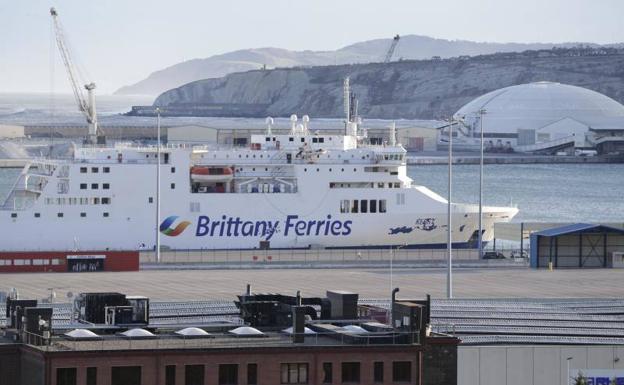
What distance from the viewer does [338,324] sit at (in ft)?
87.1

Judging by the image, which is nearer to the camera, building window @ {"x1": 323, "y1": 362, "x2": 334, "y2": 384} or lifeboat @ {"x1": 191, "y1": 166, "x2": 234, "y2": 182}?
building window @ {"x1": 323, "y1": 362, "x2": 334, "y2": 384}

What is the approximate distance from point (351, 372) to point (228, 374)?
1.57 metres

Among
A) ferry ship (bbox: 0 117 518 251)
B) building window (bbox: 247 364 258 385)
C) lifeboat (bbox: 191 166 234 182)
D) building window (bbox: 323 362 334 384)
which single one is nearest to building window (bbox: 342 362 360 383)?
building window (bbox: 323 362 334 384)

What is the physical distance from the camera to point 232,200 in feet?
196

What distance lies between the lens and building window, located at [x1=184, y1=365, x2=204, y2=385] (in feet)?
76.8

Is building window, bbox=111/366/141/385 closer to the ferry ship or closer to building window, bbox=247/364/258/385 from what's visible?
building window, bbox=247/364/258/385

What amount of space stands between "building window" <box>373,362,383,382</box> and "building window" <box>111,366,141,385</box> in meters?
2.97

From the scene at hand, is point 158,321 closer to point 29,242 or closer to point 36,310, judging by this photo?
point 36,310

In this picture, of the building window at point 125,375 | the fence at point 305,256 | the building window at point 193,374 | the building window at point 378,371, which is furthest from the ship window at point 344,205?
the building window at point 125,375

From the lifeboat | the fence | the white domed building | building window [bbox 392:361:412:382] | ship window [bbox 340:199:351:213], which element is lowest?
building window [bbox 392:361:412:382]

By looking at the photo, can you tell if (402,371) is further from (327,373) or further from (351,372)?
(327,373)

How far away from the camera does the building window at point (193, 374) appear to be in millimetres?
23406

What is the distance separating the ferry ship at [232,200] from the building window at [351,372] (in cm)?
3419

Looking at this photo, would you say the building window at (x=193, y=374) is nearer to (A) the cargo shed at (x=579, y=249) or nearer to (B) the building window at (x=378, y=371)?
(B) the building window at (x=378, y=371)
